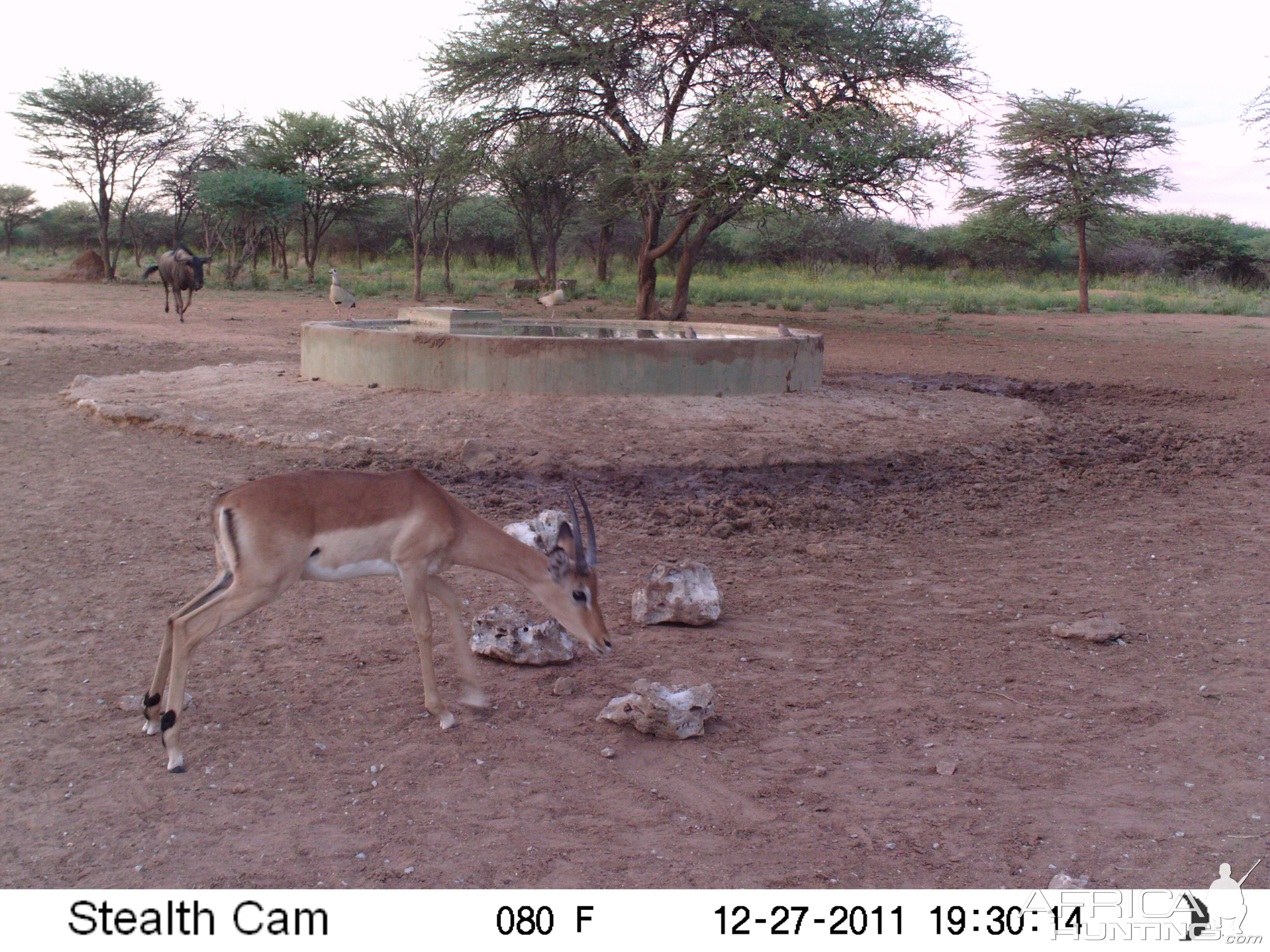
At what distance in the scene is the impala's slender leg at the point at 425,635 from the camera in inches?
158

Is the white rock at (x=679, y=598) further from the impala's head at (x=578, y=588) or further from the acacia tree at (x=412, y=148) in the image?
the acacia tree at (x=412, y=148)

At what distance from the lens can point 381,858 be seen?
310 centimetres

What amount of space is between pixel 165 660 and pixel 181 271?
17484 millimetres

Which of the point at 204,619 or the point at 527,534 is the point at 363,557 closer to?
the point at 204,619

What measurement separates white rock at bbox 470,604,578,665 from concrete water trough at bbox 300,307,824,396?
5236mm

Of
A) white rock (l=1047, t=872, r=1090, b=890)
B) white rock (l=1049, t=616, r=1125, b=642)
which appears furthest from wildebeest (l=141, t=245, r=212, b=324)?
white rock (l=1047, t=872, r=1090, b=890)

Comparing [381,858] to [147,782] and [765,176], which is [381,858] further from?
[765,176]

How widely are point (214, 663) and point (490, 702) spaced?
126 centimetres

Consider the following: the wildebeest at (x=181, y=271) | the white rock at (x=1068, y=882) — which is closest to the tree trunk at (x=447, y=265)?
the wildebeest at (x=181, y=271)

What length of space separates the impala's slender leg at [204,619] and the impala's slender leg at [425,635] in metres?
0.50

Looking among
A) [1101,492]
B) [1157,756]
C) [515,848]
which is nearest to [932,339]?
[1101,492]

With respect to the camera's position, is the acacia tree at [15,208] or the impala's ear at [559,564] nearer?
the impala's ear at [559,564]

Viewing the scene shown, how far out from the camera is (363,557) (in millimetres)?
3885

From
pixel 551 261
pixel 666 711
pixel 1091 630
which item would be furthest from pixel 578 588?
pixel 551 261
